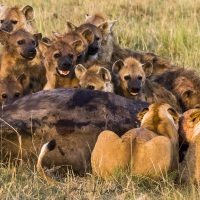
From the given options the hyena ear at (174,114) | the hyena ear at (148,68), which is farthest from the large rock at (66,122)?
the hyena ear at (148,68)

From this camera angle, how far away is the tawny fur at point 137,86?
740 centimetres

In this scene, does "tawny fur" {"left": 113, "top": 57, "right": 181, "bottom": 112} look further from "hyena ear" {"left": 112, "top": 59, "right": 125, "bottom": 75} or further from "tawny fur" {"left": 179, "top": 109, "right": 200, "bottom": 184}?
"tawny fur" {"left": 179, "top": 109, "right": 200, "bottom": 184}

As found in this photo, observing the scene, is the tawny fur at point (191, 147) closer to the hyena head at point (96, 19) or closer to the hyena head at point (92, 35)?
the hyena head at point (92, 35)

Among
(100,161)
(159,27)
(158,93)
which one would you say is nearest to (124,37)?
(159,27)

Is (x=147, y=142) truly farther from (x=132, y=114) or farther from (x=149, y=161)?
(x=132, y=114)

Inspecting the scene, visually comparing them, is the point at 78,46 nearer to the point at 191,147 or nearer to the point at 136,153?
the point at 191,147

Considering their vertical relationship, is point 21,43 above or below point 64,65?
above

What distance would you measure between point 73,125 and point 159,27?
5.56 m

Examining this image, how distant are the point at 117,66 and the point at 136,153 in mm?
2569

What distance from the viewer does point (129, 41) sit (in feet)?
34.9

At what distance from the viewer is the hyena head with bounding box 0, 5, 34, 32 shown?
984 cm

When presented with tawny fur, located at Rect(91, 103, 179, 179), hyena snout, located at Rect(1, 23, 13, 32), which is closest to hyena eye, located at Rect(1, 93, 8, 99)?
tawny fur, located at Rect(91, 103, 179, 179)

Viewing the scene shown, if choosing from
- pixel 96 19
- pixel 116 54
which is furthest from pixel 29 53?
pixel 96 19

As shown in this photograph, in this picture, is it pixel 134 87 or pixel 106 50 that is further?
pixel 106 50
